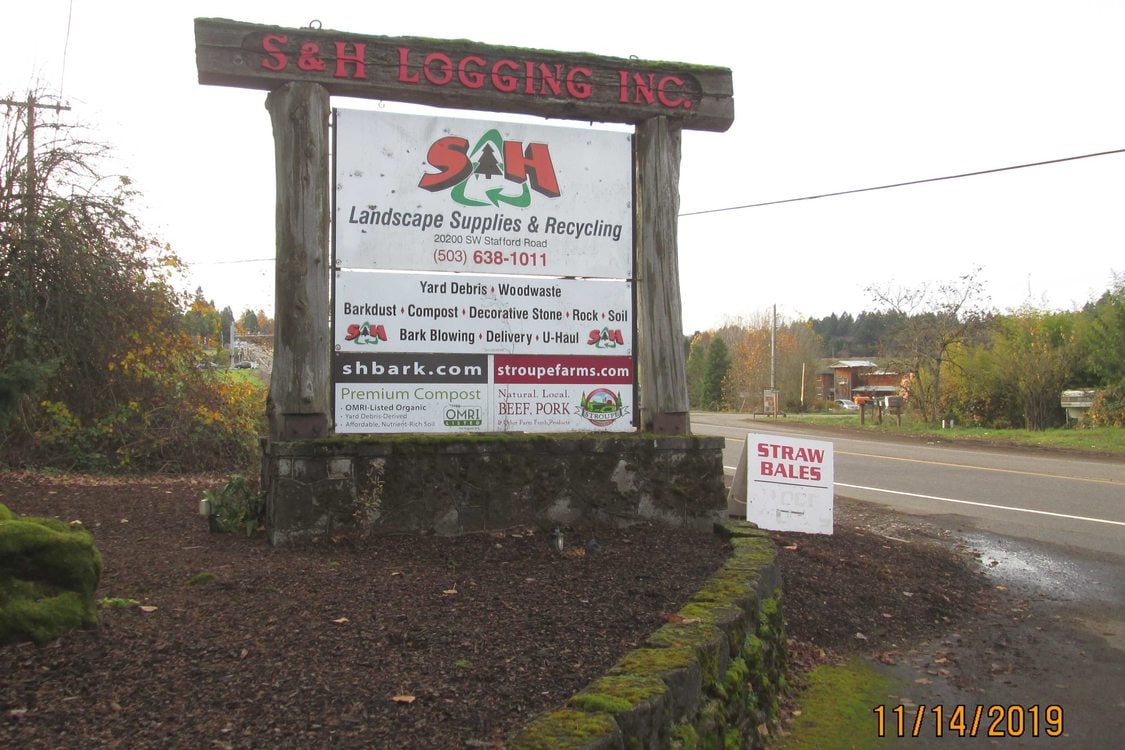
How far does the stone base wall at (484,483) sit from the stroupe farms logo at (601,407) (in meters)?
0.29

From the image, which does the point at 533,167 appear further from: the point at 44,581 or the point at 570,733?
the point at 570,733

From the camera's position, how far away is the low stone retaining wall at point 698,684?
2.79 metres

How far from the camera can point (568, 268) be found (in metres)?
6.95

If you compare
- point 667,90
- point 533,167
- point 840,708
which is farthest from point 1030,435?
point 840,708

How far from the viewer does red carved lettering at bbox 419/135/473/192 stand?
6684mm

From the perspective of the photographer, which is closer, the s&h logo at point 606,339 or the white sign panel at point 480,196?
the white sign panel at point 480,196

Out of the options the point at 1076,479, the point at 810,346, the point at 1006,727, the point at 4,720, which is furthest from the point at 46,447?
the point at 810,346

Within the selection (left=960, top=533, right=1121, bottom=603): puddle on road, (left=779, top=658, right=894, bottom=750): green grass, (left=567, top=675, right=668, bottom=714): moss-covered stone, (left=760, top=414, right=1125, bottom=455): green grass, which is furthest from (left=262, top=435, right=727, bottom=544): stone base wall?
(left=760, top=414, right=1125, bottom=455): green grass

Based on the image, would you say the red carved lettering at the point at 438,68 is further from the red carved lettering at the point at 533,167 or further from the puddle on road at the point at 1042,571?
the puddle on road at the point at 1042,571

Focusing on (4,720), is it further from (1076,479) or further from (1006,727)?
(1076,479)

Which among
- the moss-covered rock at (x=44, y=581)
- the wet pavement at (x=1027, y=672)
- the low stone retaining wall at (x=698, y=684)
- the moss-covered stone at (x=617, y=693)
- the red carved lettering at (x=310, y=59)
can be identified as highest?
the red carved lettering at (x=310, y=59)
